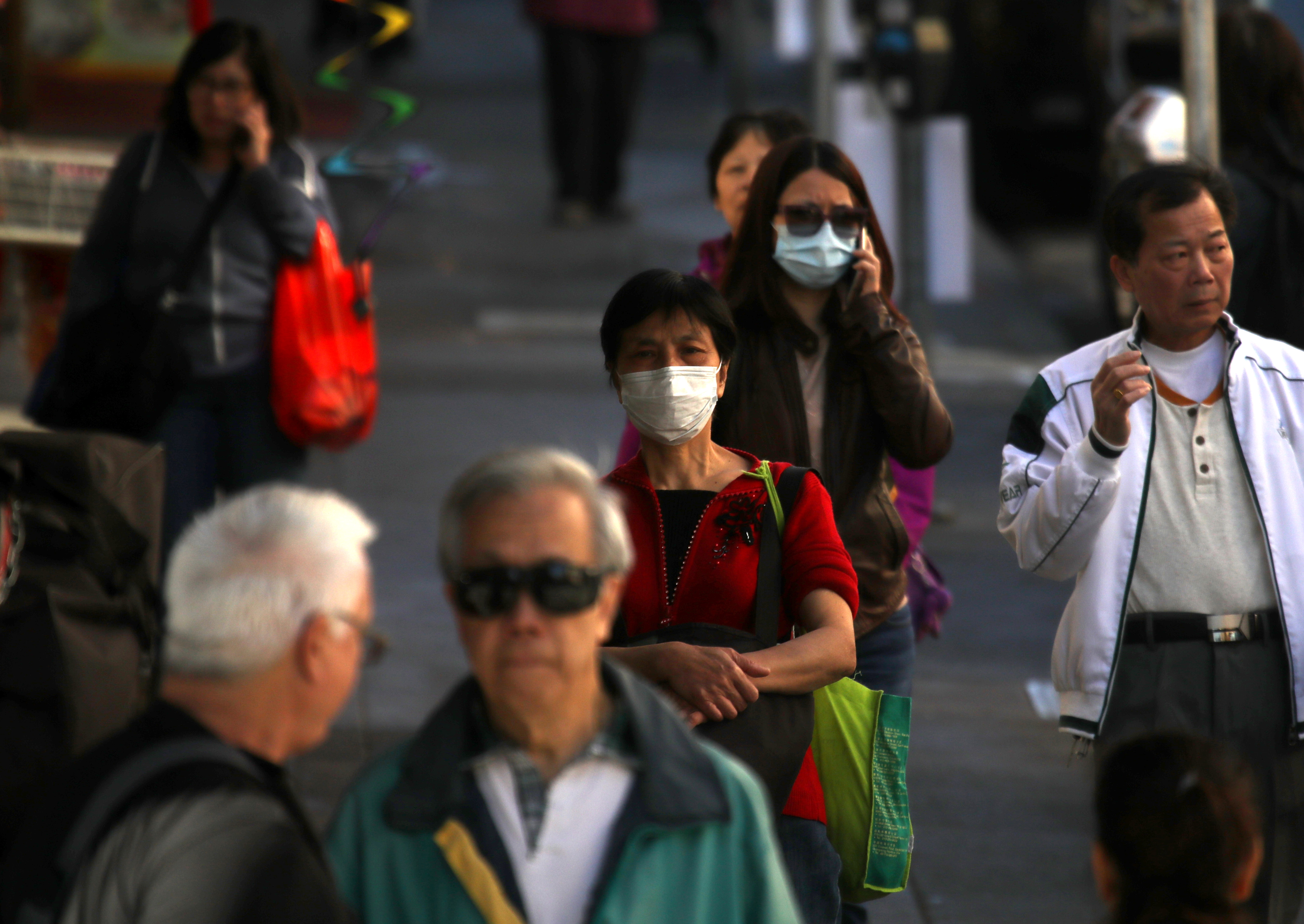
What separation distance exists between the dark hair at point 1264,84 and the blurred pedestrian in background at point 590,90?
874 centimetres

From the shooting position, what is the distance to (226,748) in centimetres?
234

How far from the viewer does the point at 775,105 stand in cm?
1862

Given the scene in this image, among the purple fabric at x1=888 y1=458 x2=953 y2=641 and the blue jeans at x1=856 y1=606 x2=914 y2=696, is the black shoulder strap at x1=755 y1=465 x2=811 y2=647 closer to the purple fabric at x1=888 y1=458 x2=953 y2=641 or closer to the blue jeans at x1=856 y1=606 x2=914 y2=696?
the blue jeans at x1=856 y1=606 x2=914 y2=696

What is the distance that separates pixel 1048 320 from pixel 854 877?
986cm

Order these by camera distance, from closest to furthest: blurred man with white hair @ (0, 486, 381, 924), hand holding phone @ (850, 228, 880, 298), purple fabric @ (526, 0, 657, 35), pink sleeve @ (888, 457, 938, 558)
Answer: blurred man with white hair @ (0, 486, 381, 924), hand holding phone @ (850, 228, 880, 298), pink sleeve @ (888, 457, 938, 558), purple fabric @ (526, 0, 657, 35)

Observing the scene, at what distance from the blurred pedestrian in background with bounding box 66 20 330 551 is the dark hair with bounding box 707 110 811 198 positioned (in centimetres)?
122

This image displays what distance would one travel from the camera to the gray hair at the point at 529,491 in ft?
8.54

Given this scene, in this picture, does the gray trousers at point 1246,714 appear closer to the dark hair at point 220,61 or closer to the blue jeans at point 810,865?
the blue jeans at point 810,865

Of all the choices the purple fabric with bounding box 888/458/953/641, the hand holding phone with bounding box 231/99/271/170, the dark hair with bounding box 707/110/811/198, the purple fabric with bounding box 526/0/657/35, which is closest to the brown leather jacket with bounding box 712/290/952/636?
the purple fabric with bounding box 888/458/953/641

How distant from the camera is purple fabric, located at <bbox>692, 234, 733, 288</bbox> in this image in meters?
5.11

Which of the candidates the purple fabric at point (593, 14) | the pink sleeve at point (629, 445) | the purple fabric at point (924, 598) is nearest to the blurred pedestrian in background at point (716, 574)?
the pink sleeve at point (629, 445)

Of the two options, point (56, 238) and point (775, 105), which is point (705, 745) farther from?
point (775, 105)

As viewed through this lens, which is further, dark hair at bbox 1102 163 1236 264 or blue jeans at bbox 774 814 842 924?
dark hair at bbox 1102 163 1236 264

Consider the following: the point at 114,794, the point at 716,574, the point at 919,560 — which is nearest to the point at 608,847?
the point at 114,794
